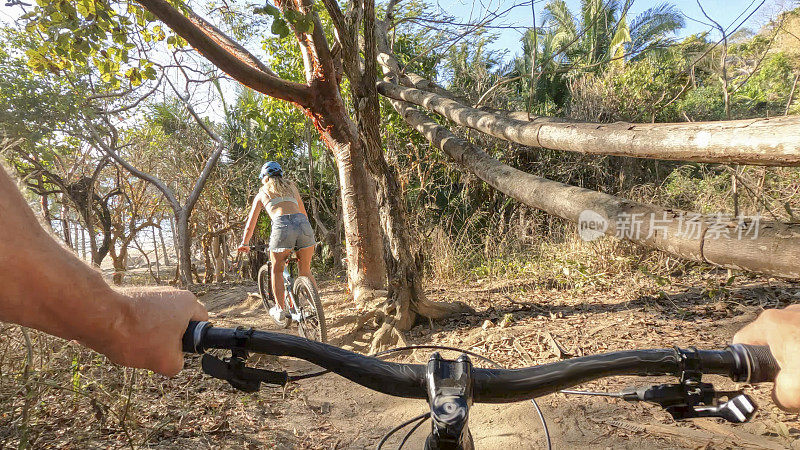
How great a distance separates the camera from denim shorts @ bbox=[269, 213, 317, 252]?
202 inches

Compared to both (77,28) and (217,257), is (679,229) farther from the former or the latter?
(217,257)

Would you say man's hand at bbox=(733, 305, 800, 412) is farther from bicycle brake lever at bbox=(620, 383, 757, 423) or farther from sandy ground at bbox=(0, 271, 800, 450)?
sandy ground at bbox=(0, 271, 800, 450)

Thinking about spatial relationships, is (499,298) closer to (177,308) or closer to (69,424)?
(69,424)

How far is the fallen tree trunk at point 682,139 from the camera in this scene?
1.89 meters

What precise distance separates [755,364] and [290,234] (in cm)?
472

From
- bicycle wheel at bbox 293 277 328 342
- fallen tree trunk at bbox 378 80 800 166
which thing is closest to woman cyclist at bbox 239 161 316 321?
bicycle wheel at bbox 293 277 328 342

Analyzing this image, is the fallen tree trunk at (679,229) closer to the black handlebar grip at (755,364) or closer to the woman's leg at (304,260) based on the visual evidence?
the black handlebar grip at (755,364)

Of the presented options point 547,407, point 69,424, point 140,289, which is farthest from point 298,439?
point 140,289

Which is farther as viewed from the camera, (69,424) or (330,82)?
(330,82)

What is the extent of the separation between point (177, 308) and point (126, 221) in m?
10.6

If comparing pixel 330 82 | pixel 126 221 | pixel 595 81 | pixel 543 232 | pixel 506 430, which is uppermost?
pixel 595 81

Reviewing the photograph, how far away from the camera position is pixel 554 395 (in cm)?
Result: 333

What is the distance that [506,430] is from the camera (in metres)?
3.06

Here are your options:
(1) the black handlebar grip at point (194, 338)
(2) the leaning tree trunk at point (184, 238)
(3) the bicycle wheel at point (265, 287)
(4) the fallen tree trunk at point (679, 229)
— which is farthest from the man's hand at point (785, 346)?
(2) the leaning tree trunk at point (184, 238)
